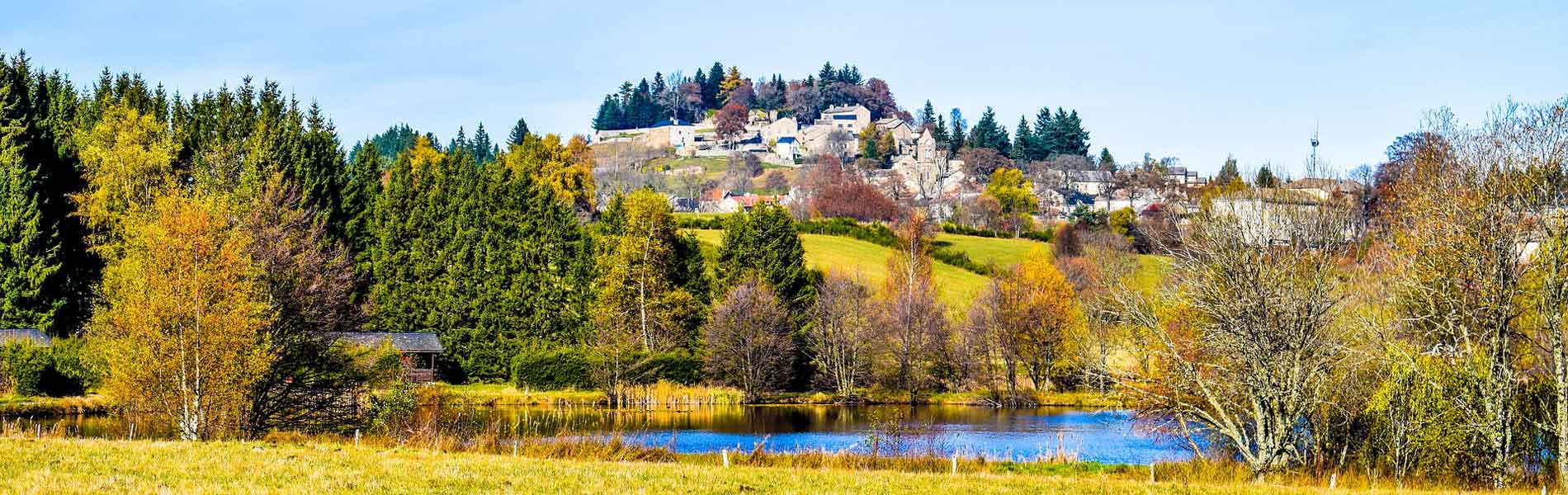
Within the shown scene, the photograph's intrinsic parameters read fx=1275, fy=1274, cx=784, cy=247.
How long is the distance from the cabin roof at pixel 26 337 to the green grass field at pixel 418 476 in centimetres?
3125

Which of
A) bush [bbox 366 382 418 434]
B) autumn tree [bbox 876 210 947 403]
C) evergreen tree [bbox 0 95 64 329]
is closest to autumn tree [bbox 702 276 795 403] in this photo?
autumn tree [bbox 876 210 947 403]

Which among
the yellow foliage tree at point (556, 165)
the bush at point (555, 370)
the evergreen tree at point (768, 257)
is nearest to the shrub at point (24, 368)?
the bush at point (555, 370)

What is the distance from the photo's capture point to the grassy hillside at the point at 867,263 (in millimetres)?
81562

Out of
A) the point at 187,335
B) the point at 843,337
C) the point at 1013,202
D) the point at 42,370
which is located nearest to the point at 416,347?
the point at 42,370

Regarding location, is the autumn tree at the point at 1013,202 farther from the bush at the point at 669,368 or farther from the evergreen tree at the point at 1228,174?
the evergreen tree at the point at 1228,174

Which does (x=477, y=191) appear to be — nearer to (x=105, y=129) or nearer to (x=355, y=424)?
(x=105, y=129)

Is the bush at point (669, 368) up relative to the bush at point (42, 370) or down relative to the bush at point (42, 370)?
down

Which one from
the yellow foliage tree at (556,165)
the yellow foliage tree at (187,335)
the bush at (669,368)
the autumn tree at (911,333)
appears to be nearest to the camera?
the yellow foliage tree at (187,335)

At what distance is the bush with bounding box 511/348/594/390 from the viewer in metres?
59.4

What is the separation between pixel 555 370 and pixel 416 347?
7106mm

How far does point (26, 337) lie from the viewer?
53031mm

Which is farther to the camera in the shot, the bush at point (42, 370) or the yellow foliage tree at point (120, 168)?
the yellow foliage tree at point (120, 168)

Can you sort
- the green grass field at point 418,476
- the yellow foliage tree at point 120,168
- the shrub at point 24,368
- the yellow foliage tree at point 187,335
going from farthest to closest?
the yellow foliage tree at point 120,168 < the shrub at point 24,368 < the yellow foliage tree at point 187,335 < the green grass field at point 418,476

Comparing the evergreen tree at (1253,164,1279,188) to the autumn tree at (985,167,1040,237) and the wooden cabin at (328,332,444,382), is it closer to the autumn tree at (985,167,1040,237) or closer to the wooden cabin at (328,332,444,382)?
the wooden cabin at (328,332,444,382)
